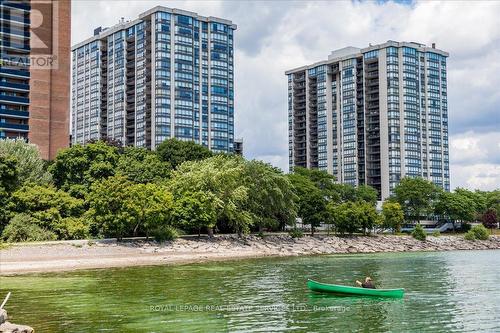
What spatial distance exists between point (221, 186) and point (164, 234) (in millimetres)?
12558

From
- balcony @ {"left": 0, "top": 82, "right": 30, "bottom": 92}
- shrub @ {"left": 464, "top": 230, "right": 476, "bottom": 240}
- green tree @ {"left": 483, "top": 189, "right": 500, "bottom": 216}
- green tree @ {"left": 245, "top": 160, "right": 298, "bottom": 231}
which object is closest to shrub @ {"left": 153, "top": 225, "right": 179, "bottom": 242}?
green tree @ {"left": 245, "top": 160, "right": 298, "bottom": 231}

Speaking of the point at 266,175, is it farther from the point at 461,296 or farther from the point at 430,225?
the point at 430,225

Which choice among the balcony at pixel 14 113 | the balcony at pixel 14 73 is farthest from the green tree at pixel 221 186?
the balcony at pixel 14 73

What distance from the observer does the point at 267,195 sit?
91250mm

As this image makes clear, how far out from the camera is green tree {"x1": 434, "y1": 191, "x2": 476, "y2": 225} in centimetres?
13775

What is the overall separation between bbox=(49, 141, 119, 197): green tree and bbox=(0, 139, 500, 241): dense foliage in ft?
0.48

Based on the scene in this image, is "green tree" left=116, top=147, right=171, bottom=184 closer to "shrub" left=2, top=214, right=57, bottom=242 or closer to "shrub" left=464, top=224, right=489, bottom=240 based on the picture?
"shrub" left=2, top=214, right=57, bottom=242

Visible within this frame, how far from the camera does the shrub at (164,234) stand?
250 feet

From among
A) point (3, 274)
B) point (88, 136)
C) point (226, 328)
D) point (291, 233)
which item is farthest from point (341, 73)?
point (226, 328)

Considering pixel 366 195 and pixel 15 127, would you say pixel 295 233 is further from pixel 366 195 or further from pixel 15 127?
pixel 366 195

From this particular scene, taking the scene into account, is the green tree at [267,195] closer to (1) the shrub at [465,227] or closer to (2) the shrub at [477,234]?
(2) the shrub at [477,234]

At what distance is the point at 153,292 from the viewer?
135ft

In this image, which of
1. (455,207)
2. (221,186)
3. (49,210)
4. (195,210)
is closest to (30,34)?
(49,210)

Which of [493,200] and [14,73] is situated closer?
[14,73]
